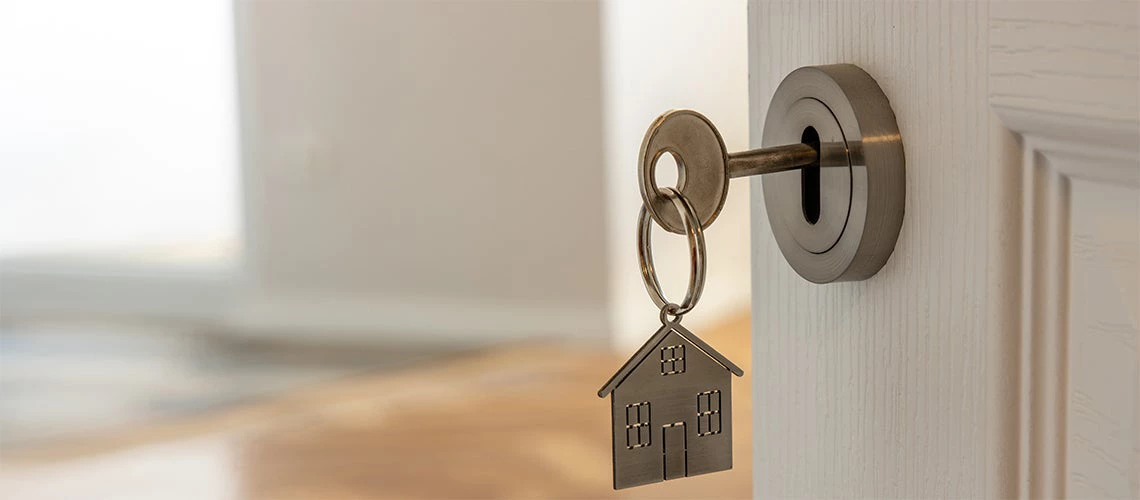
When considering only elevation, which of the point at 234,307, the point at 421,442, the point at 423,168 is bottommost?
the point at 421,442

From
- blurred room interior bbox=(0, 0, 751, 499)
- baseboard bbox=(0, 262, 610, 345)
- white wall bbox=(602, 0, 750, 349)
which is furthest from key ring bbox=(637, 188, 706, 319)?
baseboard bbox=(0, 262, 610, 345)

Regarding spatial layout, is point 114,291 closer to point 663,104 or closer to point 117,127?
point 117,127

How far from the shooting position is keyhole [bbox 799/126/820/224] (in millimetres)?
276

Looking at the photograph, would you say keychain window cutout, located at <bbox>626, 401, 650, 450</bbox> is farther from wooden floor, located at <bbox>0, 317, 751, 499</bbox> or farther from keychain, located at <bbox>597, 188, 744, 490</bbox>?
wooden floor, located at <bbox>0, 317, 751, 499</bbox>

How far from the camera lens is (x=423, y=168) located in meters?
2.49

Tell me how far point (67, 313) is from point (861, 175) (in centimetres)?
273

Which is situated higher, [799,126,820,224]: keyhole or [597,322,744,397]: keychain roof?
[799,126,820,224]: keyhole

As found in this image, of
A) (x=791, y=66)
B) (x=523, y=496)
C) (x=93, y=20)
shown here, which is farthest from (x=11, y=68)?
(x=791, y=66)

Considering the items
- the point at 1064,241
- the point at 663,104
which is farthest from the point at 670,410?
the point at 663,104

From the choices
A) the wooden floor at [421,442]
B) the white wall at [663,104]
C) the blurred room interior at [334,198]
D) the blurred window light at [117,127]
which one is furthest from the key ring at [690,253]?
the blurred window light at [117,127]

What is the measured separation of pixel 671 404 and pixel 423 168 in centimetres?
224

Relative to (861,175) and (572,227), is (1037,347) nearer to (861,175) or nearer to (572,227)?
(861,175)

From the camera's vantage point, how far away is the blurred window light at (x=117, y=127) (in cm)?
240

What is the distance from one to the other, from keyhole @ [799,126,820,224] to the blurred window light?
7.83 ft
